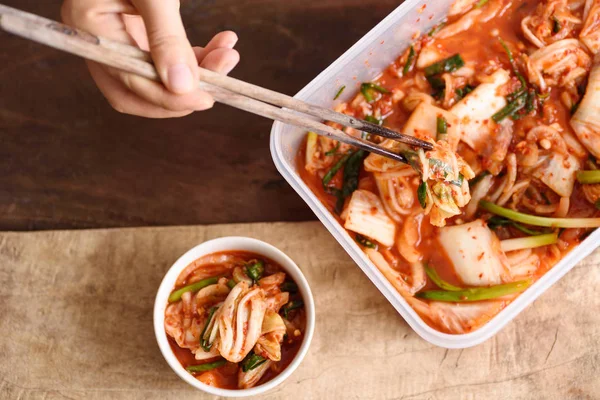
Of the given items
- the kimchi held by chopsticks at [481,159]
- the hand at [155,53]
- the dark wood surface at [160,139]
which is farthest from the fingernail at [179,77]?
the dark wood surface at [160,139]

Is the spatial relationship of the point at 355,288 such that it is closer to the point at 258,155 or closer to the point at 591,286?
the point at 258,155

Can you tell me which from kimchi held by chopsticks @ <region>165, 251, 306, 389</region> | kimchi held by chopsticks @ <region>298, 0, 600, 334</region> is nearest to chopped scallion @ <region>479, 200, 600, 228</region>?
kimchi held by chopsticks @ <region>298, 0, 600, 334</region>

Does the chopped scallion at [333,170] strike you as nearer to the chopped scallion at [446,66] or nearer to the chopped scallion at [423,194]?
the chopped scallion at [423,194]

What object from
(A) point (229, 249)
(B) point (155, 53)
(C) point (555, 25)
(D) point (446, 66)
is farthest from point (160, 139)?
(C) point (555, 25)

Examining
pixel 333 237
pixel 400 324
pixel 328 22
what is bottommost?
pixel 400 324

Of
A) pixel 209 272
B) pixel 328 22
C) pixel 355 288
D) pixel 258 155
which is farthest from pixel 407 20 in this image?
pixel 209 272

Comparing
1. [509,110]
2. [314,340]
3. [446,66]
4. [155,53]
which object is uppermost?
[155,53]

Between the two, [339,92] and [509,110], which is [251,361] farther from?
[509,110]
